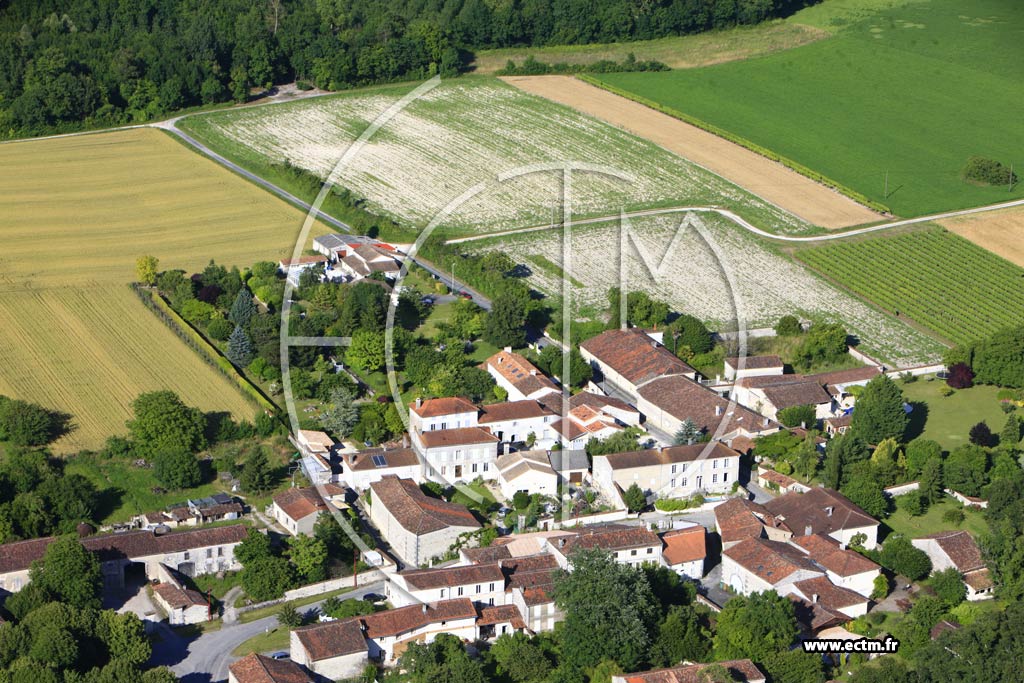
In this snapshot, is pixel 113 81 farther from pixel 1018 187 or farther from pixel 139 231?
pixel 1018 187

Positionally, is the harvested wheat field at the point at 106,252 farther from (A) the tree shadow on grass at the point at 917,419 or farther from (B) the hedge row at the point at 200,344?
(A) the tree shadow on grass at the point at 917,419

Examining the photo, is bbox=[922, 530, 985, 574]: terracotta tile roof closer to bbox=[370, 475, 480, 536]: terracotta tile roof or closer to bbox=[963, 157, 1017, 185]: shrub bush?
bbox=[370, 475, 480, 536]: terracotta tile roof

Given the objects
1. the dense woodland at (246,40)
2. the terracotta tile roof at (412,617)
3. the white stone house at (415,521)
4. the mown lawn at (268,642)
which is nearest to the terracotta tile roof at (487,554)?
the white stone house at (415,521)

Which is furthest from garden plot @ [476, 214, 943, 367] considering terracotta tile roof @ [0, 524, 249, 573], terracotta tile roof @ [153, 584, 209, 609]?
terracotta tile roof @ [153, 584, 209, 609]

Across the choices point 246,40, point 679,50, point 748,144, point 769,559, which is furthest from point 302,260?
point 679,50

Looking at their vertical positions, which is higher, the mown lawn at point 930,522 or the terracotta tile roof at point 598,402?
the terracotta tile roof at point 598,402
